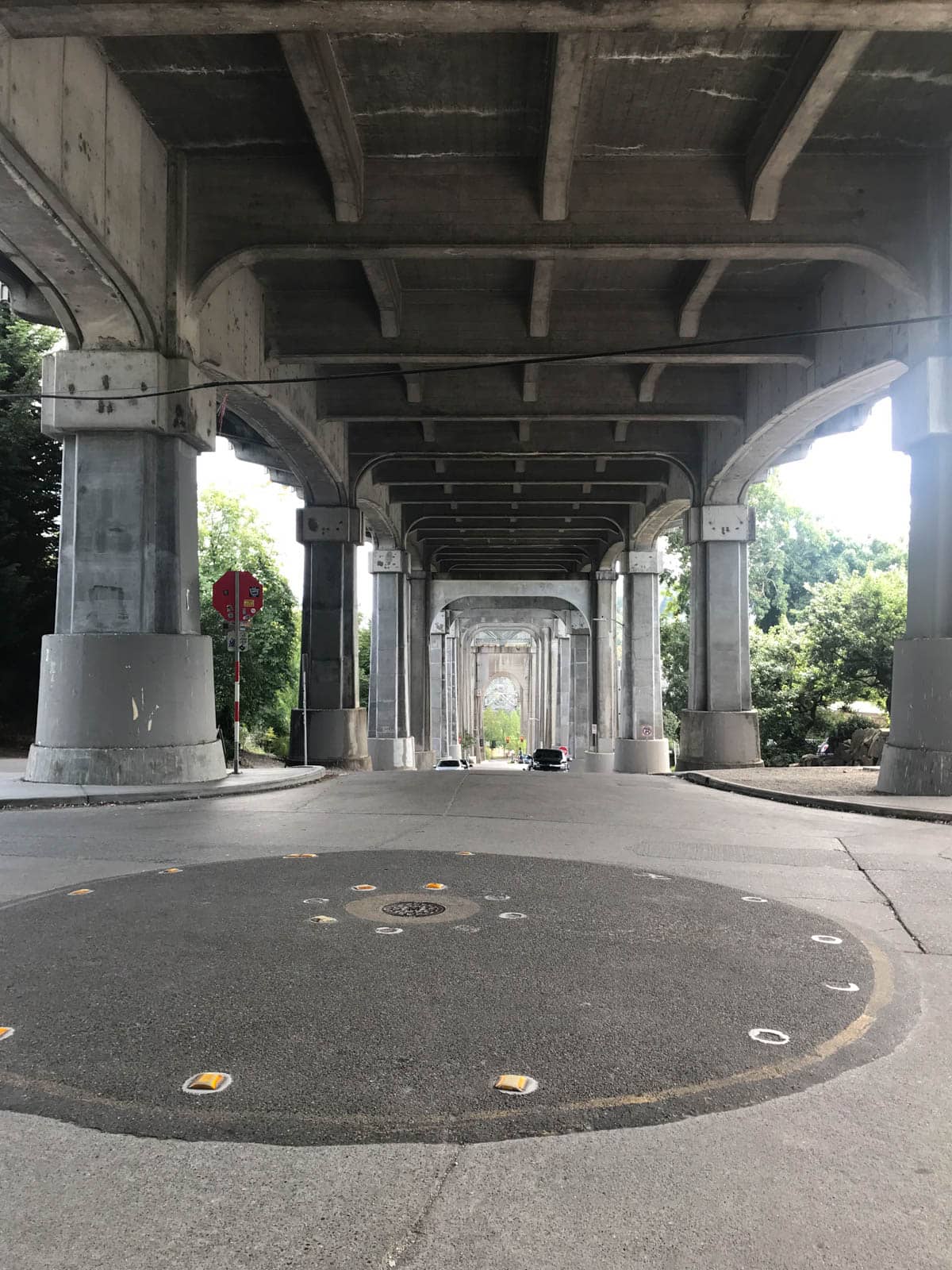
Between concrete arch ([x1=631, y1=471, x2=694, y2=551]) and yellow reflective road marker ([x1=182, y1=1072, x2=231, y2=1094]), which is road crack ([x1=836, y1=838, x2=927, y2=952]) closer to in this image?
yellow reflective road marker ([x1=182, y1=1072, x2=231, y2=1094])

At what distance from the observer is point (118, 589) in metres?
11.7

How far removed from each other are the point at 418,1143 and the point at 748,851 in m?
5.84

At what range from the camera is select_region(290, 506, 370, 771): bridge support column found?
69.6 ft

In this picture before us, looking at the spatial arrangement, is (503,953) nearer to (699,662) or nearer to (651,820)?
(651,820)

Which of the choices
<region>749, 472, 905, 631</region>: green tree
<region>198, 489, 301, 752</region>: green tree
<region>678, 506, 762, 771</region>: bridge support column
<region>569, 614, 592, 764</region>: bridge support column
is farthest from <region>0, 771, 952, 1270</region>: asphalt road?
<region>749, 472, 905, 631</region>: green tree

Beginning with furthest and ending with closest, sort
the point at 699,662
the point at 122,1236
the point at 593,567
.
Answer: the point at 593,567 → the point at 699,662 → the point at 122,1236

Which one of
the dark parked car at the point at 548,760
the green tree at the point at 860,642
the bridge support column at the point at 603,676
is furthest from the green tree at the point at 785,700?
the dark parked car at the point at 548,760

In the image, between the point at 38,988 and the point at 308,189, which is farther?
the point at 308,189

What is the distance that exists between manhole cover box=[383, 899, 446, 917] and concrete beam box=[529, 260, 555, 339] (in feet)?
31.7

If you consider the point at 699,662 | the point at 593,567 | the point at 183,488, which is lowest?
the point at 699,662

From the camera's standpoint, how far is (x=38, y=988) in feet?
13.7

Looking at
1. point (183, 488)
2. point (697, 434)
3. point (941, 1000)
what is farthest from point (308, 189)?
point (697, 434)

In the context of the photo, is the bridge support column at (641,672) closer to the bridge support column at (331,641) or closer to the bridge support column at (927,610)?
the bridge support column at (331,641)

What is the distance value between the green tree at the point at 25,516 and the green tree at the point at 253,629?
19.7ft
